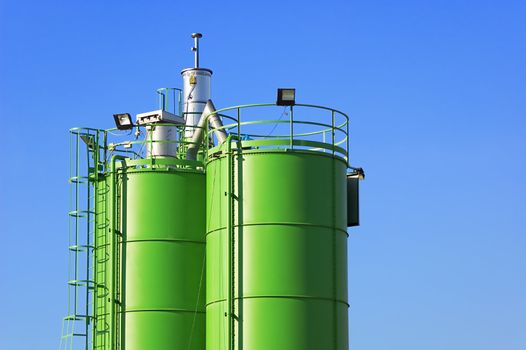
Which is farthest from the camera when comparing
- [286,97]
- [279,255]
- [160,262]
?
[160,262]

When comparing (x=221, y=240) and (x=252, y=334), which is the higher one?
(x=221, y=240)

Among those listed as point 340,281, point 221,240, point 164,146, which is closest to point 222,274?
point 221,240

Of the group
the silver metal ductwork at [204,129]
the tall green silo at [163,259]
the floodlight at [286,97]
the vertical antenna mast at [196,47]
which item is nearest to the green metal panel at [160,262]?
the tall green silo at [163,259]

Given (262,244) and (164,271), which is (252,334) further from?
(164,271)

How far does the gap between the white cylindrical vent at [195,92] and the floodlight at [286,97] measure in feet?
26.0

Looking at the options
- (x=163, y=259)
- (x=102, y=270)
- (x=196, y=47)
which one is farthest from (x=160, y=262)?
(x=196, y=47)

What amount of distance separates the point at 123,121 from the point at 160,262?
5.09m

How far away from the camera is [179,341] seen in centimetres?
3900

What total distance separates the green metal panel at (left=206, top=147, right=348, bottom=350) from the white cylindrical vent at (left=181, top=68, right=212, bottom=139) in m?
7.43

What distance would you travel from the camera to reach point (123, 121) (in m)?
41.5

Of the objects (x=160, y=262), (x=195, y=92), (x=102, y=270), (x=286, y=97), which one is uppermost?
(x=195, y=92)

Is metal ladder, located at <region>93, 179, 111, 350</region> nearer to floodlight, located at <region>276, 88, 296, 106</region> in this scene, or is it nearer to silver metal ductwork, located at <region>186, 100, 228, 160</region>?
silver metal ductwork, located at <region>186, 100, 228, 160</region>

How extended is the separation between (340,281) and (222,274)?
3.44 m

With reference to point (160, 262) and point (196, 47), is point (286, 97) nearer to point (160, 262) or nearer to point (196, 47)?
point (160, 262)
